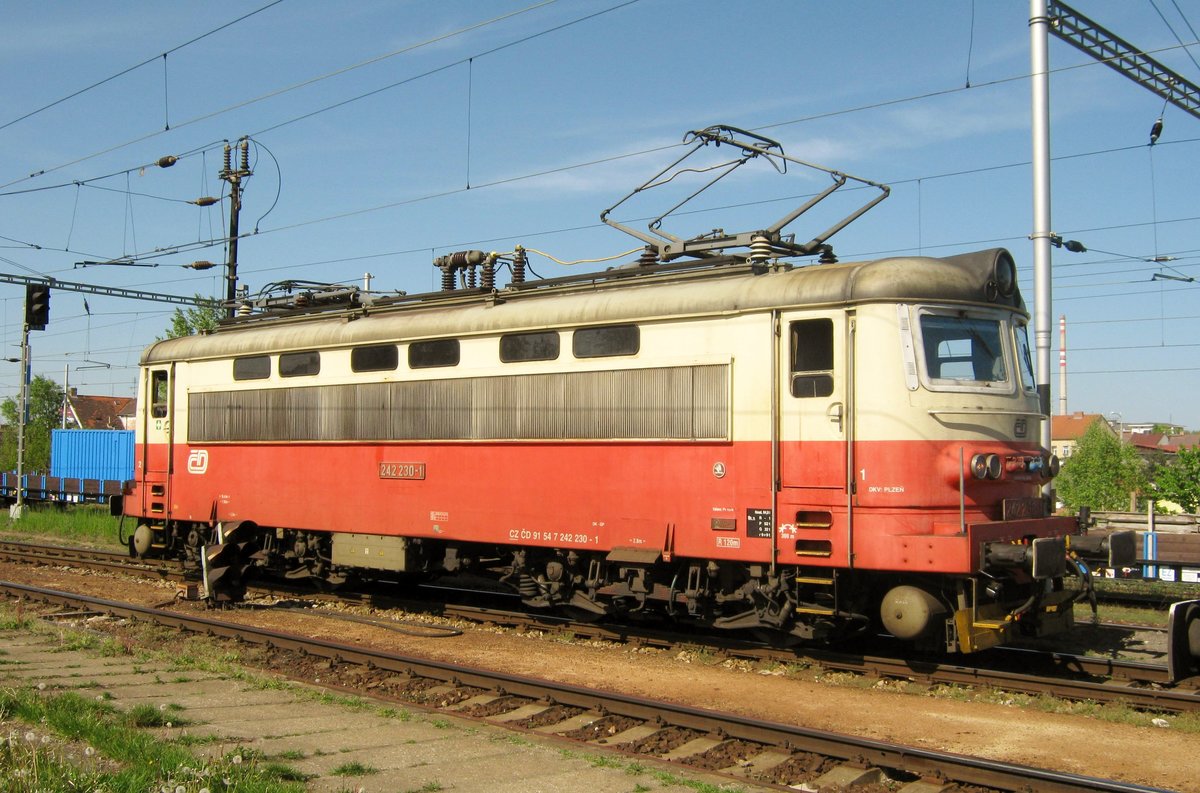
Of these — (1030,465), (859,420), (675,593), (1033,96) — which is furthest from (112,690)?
(1033,96)

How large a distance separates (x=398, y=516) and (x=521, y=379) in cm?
270

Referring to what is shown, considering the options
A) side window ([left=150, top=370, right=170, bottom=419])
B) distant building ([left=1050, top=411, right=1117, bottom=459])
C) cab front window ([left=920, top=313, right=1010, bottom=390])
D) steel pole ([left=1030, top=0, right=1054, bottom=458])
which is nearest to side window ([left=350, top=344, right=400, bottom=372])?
side window ([left=150, top=370, right=170, bottom=419])

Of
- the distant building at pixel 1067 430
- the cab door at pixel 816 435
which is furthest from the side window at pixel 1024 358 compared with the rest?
the distant building at pixel 1067 430

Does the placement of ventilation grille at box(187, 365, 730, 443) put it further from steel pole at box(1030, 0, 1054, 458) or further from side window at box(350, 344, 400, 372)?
steel pole at box(1030, 0, 1054, 458)

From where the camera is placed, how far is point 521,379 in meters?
12.0

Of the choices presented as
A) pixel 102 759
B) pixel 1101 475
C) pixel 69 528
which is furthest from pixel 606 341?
pixel 1101 475

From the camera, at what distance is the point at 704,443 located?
34.6 feet

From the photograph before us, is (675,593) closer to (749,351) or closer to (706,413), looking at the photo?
(706,413)

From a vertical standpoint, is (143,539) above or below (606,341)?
below

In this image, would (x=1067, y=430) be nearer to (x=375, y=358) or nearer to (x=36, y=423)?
(x=36, y=423)

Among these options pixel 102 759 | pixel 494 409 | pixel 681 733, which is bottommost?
pixel 681 733

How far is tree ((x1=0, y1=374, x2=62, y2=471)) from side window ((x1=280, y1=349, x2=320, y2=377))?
4657 centimetres

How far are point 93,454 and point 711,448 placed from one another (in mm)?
28787

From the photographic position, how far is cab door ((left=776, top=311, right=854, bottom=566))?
31.7 ft
